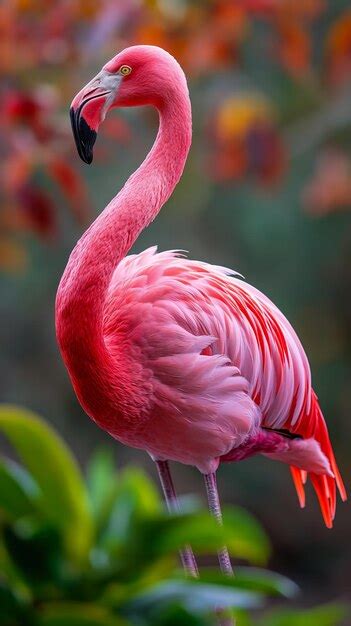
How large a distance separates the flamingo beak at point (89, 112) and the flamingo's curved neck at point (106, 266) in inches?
2.7

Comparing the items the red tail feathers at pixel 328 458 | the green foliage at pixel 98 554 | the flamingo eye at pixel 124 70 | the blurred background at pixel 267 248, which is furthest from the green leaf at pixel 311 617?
the blurred background at pixel 267 248

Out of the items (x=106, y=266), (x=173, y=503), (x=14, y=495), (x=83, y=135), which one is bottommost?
(x=173, y=503)

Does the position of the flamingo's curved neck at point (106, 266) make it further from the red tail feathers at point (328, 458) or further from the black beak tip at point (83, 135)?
the red tail feathers at point (328, 458)

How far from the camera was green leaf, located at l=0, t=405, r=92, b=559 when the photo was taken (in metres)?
0.81

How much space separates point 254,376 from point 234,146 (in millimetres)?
1839

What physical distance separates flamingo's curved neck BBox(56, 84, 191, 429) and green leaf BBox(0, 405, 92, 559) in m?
0.18

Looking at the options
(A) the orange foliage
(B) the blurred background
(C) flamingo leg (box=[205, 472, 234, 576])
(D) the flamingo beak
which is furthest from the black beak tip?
(B) the blurred background

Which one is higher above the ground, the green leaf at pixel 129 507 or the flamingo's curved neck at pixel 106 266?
the flamingo's curved neck at pixel 106 266

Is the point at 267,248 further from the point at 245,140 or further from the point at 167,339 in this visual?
the point at 167,339

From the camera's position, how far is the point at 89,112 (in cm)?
95

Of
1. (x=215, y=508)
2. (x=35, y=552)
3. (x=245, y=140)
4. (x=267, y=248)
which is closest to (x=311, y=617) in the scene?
(x=35, y=552)

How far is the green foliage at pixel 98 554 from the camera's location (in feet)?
2.39

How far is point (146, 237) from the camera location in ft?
12.1

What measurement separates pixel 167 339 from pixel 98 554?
0.32 m
